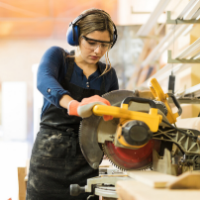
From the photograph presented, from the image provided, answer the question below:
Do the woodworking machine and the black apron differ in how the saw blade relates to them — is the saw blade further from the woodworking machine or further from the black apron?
the black apron

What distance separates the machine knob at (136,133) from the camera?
35.2 inches

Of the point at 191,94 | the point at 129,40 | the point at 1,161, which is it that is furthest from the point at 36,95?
the point at 191,94

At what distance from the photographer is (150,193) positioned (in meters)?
0.70

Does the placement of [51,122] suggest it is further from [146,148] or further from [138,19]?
[138,19]

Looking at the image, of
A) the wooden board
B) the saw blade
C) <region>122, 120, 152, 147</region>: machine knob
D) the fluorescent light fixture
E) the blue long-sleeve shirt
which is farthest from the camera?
the fluorescent light fixture

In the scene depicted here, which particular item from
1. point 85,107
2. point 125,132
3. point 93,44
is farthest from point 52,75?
point 125,132

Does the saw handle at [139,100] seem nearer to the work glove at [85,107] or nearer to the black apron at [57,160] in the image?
the work glove at [85,107]

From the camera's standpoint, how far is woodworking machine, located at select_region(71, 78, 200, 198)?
916 millimetres

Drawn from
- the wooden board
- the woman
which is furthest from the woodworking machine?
the woman

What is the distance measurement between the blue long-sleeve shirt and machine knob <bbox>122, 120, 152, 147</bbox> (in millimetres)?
352

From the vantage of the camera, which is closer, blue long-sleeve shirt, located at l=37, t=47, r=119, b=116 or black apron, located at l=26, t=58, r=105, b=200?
blue long-sleeve shirt, located at l=37, t=47, r=119, b=116

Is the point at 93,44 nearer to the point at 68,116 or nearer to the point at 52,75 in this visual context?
the point at 52,75

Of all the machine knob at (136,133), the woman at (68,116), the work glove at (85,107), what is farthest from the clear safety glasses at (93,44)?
the machine knob at (136,133)

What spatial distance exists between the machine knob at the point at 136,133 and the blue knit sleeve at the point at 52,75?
352 millimetres
